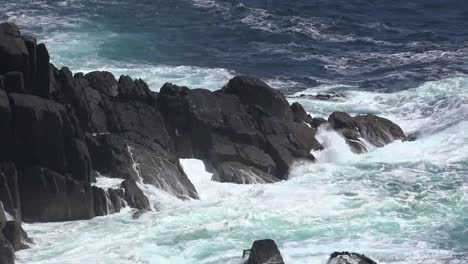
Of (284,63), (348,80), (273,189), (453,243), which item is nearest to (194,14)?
(284,63)

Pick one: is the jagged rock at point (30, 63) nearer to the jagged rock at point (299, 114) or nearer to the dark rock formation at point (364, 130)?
the jagged rock at point (299, 114)

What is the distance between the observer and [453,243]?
40.5 m

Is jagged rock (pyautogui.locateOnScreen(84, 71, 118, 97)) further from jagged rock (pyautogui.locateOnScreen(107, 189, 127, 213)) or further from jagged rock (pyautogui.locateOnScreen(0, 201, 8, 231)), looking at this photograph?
jagged rock (pyautogui.locateOnScreen(0, 201, 8, 231))

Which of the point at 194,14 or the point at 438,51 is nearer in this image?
the point at 438,51

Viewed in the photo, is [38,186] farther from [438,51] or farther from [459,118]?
[438,51]

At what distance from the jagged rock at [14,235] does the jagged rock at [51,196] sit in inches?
106

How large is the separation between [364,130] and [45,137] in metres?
17.9

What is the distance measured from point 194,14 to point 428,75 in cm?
2321

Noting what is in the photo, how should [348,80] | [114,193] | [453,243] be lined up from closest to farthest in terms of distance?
[453,243]
[114,193]
[348,80]

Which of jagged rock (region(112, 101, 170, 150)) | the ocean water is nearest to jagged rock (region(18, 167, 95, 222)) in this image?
the ocean water

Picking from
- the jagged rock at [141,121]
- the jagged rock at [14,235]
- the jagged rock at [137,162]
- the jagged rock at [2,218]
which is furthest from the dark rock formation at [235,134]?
the jagged rock at [2,218]

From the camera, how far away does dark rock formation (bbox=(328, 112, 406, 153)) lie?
51.8m

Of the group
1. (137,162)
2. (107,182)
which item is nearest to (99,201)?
(107,182)

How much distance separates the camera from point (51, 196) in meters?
41.9
